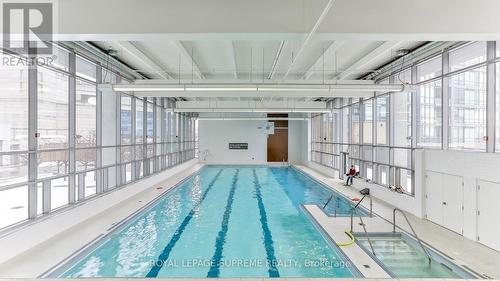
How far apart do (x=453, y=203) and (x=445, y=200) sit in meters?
0.24

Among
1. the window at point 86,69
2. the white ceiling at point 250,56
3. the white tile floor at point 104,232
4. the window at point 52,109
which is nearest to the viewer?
the white tile floor at point 104,232

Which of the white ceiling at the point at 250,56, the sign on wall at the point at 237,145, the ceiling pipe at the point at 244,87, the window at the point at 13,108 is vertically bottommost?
the sign on wall at the point at 237,145

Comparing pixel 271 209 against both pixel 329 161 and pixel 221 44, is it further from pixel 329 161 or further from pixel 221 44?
pixel 329 161

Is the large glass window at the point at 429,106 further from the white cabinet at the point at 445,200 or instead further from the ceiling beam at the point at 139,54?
the ceiling beam at the point at 139,54

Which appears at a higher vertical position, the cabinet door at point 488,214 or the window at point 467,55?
the window at point 467,55

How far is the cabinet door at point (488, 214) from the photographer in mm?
4977

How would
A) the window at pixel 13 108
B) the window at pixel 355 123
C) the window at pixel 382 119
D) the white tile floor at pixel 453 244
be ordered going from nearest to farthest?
1. the white tile floor at pixel 453 244
2. the window at pixel 13 108
3. the window at pixel 382 119
4. the window at pixel 355 123

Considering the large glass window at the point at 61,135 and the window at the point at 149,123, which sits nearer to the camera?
the large glass window at the point at 61,135

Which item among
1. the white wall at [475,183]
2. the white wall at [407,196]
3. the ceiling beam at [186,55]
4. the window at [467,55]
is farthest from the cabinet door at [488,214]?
the ceiling beam at [186,55]

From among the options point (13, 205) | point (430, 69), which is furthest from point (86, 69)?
point (430, 69)

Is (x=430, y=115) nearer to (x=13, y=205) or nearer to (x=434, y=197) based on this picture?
(x=434, y=197)

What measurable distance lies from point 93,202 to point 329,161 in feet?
39.1

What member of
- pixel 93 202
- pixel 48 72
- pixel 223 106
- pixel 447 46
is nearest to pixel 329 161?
pixel 223 106

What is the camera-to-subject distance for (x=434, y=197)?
6.64m
